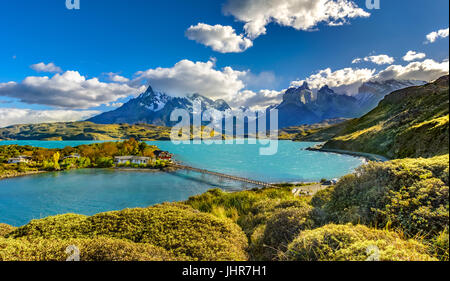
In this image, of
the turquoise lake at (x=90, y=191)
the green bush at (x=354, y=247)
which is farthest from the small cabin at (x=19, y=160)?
the green bush at (x=354, y=247)

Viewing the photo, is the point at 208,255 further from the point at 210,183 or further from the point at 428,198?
the point at 210,183

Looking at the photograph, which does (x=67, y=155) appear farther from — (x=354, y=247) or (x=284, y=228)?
(x=354, y=247)

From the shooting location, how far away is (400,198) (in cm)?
452

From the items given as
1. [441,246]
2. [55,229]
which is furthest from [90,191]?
[441,246]

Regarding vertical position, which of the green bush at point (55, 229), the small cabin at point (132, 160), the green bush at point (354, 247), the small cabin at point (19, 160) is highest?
the green bush at point (354, 247)

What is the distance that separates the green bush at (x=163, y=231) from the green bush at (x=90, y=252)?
1.83 ft

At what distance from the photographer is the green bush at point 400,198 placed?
3.92 meters

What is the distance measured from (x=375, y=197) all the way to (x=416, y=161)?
Answer: 150cm

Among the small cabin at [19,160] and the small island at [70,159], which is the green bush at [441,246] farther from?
the small cabin at [19,160]

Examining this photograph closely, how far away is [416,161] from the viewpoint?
5.23 meters

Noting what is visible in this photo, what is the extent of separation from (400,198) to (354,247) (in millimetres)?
2169

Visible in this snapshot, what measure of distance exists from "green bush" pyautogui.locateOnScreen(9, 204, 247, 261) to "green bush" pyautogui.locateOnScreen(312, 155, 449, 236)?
3.09 meters
